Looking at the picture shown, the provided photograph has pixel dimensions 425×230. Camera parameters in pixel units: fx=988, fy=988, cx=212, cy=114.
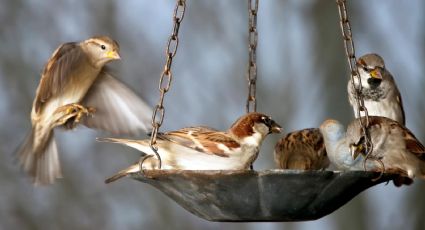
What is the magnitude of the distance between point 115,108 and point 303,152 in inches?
40.8

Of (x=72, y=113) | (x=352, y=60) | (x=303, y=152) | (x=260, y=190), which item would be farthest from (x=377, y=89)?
(x=260, y=190)

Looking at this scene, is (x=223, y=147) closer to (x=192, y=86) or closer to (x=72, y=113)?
(x=72, y=113)

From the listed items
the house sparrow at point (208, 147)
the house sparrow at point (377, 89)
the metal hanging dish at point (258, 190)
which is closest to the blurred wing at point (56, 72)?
the house sparrow at point (208, 147)

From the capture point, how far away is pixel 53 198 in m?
7.83

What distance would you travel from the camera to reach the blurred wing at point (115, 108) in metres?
5.27

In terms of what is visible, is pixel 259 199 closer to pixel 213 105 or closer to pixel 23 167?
pixel 23 167

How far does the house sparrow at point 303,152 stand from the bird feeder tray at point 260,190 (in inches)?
42.1

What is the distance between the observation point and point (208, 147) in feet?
13.8

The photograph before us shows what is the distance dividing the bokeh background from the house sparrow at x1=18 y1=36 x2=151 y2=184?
7.45ft

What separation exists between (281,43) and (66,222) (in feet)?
7.50

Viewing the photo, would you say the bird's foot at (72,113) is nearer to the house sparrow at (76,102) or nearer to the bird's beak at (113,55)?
the house sparrow at (76,102)

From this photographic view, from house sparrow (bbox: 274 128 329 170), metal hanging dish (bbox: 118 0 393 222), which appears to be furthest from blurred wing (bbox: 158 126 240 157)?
house sparrow (bbox: 274 128 329 170)

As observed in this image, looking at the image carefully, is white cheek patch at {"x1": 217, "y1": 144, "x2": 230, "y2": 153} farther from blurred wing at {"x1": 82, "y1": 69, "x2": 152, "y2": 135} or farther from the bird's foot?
blurred wing at {"x1": 82, "y1": 69, "x2": 152, "y2": 135}

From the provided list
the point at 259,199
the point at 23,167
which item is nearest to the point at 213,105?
the point at 23,167
